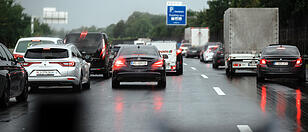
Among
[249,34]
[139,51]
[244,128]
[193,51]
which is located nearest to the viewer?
[244,128]

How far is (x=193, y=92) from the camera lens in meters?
15.9

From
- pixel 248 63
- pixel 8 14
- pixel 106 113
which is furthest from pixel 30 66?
pixel 8 14

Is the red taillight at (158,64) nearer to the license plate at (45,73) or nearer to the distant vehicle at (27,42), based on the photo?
the license plate at (45,73)

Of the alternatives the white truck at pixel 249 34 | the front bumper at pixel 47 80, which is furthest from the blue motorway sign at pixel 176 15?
the front bumper at pixel 47 80

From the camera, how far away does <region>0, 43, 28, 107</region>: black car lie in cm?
1154

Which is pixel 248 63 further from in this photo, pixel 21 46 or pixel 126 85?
pixel 21 46

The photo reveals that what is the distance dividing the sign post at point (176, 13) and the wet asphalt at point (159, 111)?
145ft

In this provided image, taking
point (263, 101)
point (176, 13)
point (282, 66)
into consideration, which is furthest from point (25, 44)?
point (176, 13)

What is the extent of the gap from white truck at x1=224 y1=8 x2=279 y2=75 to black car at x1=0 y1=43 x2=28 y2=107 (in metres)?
13.3

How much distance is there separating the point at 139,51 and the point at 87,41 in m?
5.54

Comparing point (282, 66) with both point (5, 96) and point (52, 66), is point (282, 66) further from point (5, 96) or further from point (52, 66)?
point (5, 96)

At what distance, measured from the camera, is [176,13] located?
199ft

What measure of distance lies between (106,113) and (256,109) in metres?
3.04

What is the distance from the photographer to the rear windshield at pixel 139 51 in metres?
18.1
